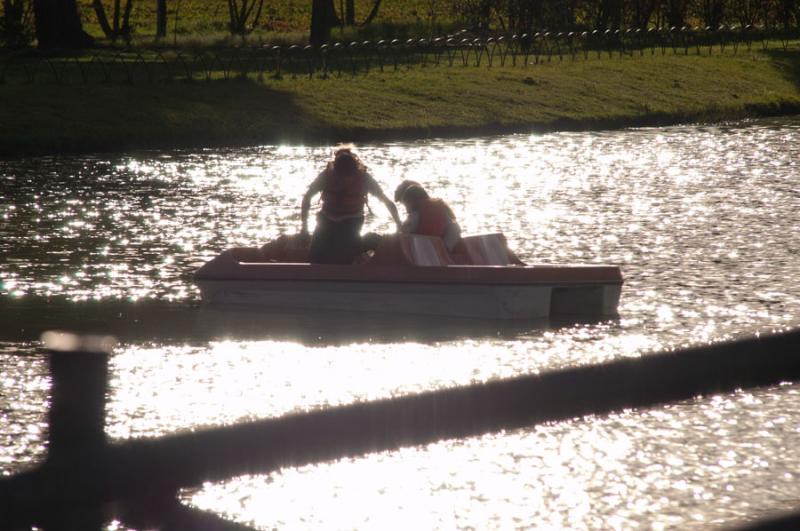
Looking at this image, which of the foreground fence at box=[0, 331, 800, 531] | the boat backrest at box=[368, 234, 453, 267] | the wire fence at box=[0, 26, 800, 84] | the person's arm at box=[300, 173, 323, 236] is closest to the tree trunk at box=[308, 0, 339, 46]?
the wire fence at box=[0, 26, 800, 84]

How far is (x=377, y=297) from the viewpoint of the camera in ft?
38.0

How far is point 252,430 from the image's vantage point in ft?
18.8

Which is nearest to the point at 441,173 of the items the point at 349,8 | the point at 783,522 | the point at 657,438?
the point at 657,438

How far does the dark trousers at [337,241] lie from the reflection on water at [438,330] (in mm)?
651

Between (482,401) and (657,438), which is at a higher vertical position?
(482,401)

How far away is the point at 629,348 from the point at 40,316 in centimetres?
437

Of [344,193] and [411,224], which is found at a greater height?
[344,193]

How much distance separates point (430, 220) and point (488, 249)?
0.51m

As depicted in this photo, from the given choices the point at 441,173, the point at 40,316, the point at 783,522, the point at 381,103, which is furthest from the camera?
the point at 381,103

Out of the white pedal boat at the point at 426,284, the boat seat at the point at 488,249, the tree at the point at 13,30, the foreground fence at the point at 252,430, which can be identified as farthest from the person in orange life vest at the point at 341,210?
the tree at the point at 13,30

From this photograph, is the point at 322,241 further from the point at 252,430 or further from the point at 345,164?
the point at 252,430

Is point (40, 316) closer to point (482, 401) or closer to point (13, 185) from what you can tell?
point (482, 401)

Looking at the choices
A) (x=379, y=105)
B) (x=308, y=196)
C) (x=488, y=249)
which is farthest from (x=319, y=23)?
(x=488, y=249)

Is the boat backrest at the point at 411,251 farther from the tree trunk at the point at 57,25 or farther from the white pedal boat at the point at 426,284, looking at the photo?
the tree trunk at the point at 57,25
